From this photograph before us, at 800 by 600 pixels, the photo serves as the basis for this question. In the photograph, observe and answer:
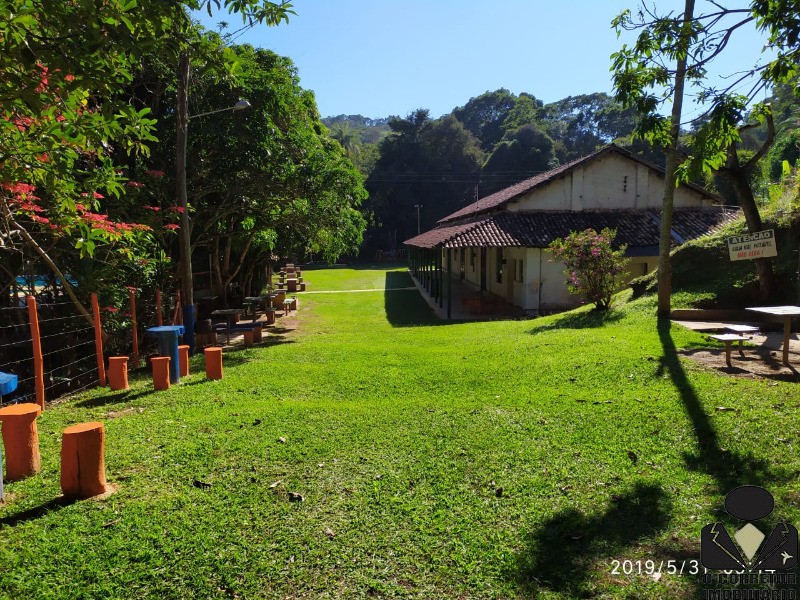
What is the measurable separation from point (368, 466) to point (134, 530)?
1934 millimetres

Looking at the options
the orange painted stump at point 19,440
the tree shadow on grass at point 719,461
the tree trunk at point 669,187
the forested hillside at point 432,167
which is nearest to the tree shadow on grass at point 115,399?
the orange painted stump at point 19,440

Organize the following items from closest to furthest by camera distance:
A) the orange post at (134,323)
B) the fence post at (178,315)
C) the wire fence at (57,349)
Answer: the wire fence at (57,349) < the orange post at (134,323) < the fence post at (178,315)

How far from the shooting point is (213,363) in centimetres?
848

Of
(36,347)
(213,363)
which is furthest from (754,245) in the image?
(36,347)

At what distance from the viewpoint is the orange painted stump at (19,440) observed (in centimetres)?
440

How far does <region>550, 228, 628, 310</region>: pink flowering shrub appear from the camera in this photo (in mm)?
12758

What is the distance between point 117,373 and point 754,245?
10.3 metres

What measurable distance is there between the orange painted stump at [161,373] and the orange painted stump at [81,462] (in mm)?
3724

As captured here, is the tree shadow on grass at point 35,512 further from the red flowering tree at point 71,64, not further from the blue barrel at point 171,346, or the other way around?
the blue barrel at point 171,346

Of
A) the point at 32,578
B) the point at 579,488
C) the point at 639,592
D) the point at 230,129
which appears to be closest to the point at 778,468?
the point at 579,488

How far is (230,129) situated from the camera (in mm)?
12438

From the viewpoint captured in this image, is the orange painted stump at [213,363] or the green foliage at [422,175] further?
the green foliage at [422,175]

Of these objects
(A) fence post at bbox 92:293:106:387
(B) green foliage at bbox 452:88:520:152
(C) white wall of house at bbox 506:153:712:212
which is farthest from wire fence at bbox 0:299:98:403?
(B) green foliage at bbox 452:88:520:152

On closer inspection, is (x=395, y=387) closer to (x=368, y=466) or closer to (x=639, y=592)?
(x=368, y=466)
